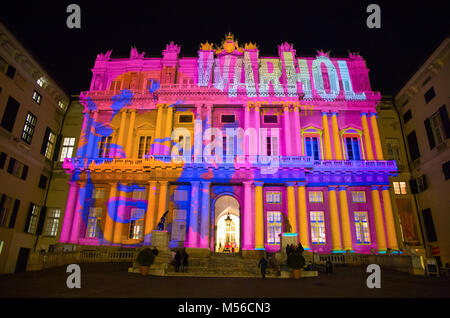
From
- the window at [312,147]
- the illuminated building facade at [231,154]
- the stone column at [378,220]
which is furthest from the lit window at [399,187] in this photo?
the window at [312,147]

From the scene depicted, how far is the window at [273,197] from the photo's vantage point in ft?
→ 92.1

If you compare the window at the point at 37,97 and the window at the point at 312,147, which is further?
the window at the point at 312,147

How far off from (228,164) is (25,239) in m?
19.9

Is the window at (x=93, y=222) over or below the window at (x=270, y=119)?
below

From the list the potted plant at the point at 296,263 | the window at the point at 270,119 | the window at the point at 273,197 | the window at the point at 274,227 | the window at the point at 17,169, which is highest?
the window at the point at 270,119

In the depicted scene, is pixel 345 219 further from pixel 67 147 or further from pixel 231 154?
pixel 67 147

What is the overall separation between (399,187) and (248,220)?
16762 mm

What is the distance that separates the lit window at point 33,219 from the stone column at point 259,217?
2126 cm

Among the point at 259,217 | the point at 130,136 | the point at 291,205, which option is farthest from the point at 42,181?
the point at 291,205

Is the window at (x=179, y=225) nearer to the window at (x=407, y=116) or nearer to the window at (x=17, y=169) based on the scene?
the window at (x=17, y=169)

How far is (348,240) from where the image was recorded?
25922 mm

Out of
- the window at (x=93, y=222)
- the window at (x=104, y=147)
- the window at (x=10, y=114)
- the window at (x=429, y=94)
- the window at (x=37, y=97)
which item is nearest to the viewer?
the window at (x=10, y=114)

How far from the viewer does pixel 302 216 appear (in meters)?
26.2
